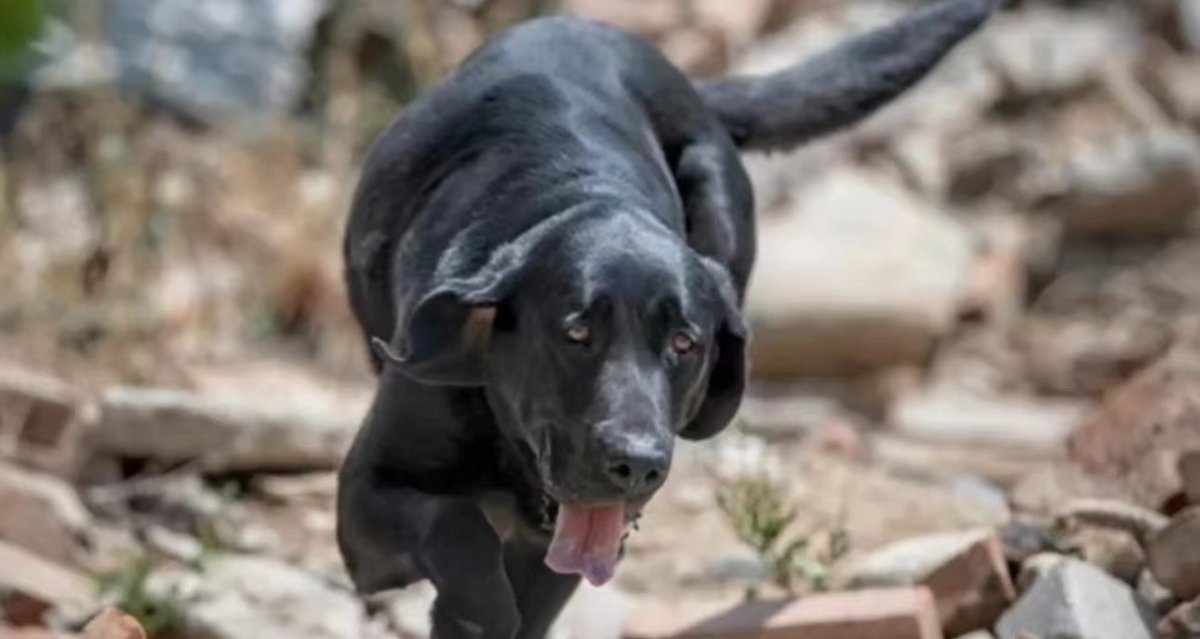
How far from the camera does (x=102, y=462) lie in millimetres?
5453

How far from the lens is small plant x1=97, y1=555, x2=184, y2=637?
177 inches

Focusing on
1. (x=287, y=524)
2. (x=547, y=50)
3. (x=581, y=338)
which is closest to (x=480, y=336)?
(x=581, y=338)

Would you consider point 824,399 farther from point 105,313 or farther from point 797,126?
point 797,126

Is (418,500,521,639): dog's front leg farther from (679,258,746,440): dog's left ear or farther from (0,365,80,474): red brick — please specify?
(0,365,80,474): red brick

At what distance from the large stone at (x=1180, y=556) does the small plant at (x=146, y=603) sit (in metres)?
1.55

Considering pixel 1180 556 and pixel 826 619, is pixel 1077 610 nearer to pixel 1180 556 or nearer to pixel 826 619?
pixel 1180 556

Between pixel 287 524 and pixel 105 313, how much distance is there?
1.26 meters

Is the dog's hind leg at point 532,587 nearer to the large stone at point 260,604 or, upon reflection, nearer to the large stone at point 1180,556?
the large stone at point 260,604

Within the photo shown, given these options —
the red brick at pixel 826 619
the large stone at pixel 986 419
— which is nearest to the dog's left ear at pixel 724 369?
the red brick at pixel 826 619

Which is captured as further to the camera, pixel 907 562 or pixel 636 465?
pixel 907 562

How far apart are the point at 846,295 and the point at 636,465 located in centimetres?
492

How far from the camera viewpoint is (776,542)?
15.9 feet

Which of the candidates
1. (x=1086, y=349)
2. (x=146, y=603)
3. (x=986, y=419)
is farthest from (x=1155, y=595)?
(x=1086, y=349)

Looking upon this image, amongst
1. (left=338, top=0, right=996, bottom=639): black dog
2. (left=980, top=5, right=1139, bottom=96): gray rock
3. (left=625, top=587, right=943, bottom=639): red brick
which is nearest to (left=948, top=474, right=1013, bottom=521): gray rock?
(left=625, top=587, right=943, bottom=639): red brick
